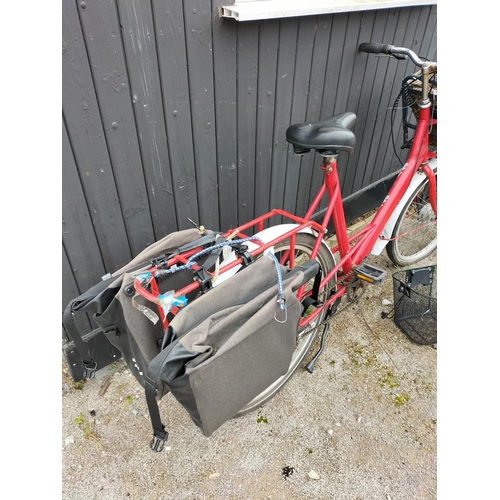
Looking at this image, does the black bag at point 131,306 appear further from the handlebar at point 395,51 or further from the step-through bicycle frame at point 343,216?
the handlebar at point 395,51

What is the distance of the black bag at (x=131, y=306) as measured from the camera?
1.37 meters

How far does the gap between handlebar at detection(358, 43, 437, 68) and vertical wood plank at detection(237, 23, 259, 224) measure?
0.79 metres

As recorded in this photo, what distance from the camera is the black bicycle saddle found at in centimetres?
180

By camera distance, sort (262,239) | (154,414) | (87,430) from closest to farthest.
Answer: (154,414), (262,239), (87,430)

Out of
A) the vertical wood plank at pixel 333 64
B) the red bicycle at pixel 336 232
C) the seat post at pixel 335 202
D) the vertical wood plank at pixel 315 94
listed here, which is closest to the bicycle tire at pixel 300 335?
the red bicycle at pixel 336 232

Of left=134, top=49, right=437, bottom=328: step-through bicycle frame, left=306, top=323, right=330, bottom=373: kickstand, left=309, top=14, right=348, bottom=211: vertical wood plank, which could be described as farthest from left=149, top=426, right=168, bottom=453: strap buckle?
left=309, top=14, right=348, bottom=211: vertical wood plank

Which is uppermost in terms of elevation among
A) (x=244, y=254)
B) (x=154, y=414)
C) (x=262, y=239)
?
(x=244, y=254)

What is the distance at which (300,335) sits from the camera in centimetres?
213

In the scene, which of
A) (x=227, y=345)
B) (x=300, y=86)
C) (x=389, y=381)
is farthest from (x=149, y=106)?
(x=389, y=381)

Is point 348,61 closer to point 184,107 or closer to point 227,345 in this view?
point 184,107

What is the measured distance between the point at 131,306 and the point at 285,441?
121cm

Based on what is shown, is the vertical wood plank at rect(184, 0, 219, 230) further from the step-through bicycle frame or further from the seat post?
the seat post

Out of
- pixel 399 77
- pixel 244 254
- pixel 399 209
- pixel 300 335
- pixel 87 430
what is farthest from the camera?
pixel 399 77

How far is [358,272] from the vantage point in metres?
2.24
